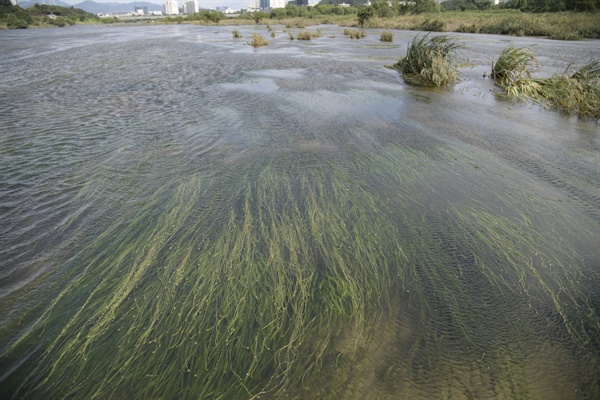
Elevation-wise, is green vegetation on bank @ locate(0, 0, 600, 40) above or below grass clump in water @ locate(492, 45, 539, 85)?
above

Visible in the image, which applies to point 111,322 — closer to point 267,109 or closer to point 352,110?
point 267,109

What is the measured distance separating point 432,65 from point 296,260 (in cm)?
1093

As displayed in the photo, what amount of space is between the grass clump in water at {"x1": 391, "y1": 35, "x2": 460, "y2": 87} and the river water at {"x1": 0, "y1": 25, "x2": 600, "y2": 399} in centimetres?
512

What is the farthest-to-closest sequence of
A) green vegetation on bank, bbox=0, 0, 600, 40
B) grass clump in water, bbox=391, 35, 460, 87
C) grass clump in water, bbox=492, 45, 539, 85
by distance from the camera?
1. green vegetation on bank, bbox=0, 0, 600, 40
2. grass clump in water, bbox=391, 35, 460, 87
3. grass clump in water, bbox=492, 45, 539, 85

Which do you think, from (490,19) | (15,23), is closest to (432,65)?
(490,19)

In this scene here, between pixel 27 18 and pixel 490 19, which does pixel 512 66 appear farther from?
pixel 27 18

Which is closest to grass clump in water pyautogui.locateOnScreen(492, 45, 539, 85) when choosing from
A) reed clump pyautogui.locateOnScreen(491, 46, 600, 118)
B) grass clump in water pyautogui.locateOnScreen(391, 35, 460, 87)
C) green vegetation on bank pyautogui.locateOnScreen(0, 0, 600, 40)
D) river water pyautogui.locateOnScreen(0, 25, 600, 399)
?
reed clump pyautogui.locateOnScreen(491, 46, 600, 118)

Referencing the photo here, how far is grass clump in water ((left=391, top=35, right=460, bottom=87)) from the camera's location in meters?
11.3

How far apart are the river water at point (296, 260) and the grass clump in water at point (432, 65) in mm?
5117

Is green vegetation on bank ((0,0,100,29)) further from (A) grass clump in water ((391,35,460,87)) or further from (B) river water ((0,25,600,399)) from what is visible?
(A) grass clump in water ((391,35,460,87))

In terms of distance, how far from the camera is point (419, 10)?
193 feet

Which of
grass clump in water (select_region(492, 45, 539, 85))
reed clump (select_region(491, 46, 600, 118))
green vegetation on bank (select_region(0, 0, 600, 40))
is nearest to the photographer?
reed clump (select_region(491, 46, 600, 118))

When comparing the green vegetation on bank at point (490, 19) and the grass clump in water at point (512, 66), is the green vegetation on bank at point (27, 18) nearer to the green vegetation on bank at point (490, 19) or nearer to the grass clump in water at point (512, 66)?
the green vegetation on bank at point (490, 19)

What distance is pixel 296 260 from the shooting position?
3.15 m
